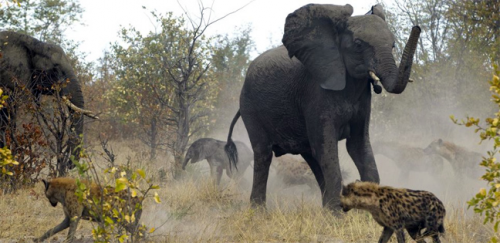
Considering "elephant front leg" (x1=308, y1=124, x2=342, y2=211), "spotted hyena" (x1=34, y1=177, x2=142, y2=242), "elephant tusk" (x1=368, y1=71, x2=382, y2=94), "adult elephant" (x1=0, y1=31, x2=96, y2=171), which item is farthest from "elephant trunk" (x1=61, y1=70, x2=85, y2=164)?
"elephant tusk" (x1=368, y1=71, x2=382, y2=94)

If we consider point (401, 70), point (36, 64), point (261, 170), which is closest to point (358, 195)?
point (401, 70)

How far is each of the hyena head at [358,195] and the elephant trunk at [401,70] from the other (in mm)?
1674

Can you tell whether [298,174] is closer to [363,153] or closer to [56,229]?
[363,153]

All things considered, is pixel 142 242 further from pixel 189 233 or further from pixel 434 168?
pixel 434 168

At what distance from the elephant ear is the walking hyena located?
259 centimetres

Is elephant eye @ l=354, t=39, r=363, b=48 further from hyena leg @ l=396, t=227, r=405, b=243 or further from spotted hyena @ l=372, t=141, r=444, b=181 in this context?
spotted hyena @ l=372, t=141, r=444, b=181

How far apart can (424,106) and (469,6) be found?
13573 mm

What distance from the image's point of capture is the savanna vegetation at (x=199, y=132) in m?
6.98

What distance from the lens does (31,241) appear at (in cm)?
675

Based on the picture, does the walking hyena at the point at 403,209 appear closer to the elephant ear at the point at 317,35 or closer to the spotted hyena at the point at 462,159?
the elephant ear at the point at 317,35

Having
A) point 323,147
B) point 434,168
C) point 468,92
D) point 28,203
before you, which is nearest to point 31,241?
point 28,203

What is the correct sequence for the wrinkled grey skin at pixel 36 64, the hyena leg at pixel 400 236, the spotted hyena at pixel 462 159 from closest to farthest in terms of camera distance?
1. the hyena leg at pixel 400 236
2. the wrinkled grey skin at pixel 36 64
3. the spotted hyena at pixel 462 159

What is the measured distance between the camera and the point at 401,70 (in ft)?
23.1

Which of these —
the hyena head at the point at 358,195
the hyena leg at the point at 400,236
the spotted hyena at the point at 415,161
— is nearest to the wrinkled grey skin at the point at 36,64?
the hyena head at the point at 358,195
